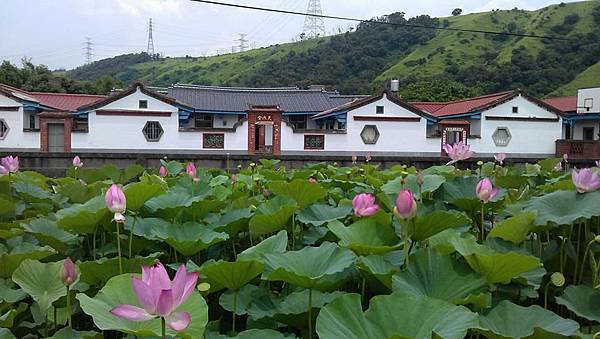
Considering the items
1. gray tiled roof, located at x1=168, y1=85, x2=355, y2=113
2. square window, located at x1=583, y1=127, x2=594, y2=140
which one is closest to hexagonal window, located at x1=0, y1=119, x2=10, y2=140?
gray tiled roof, located at x1=168, y1=85, x2=355, y2=113

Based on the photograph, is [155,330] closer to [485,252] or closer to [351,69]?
[485,252]

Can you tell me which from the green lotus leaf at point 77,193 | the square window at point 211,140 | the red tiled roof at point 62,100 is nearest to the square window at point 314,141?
the square window at point 211,140

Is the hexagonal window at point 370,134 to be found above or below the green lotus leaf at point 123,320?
above

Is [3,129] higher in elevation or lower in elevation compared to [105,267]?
higher

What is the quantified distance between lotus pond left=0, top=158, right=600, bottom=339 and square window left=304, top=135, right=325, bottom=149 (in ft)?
57.8

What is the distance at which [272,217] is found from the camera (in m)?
1.52

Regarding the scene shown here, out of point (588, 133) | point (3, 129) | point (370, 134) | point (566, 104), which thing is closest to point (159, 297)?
point (370, 134)

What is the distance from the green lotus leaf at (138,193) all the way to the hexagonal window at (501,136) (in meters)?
21.1

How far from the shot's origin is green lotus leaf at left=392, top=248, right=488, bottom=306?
108 cm

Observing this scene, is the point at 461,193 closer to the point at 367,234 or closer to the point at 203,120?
the point at 367,234

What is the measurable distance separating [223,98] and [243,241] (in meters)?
25.6

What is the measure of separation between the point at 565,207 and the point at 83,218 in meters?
1.19

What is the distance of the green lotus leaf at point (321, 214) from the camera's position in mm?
1636

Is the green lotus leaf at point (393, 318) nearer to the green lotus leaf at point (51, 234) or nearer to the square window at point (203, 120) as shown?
the green lotus leaf at point (51, 234)
